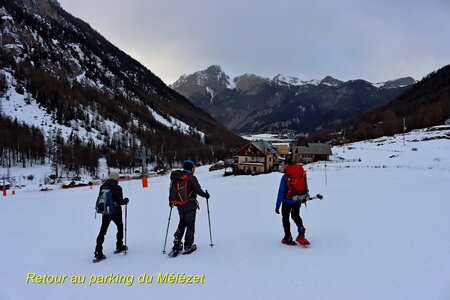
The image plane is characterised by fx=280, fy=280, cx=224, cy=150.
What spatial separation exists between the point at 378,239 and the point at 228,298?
4.97 m

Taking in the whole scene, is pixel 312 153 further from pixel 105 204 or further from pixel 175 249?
pixel 105 204

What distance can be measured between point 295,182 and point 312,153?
65.9 m

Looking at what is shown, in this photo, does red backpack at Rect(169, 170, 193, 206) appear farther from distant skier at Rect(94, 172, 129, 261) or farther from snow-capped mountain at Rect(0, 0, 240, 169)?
snow-capped mountain at Rect(0, 0, 240, 169)

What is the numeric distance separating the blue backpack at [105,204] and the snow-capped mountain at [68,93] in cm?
11795

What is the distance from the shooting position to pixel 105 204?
748 cm

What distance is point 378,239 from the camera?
25.2ft

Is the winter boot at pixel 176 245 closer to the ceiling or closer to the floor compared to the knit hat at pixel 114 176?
closer to the floor

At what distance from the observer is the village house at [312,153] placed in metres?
68.1

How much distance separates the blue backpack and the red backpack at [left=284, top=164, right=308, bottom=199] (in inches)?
188

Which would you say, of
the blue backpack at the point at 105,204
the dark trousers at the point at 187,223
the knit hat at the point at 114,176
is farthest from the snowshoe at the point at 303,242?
the knit hat at the point at 114,176

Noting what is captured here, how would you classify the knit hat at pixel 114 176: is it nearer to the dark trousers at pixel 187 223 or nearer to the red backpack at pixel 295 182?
the dark trousers at pixel 187 223

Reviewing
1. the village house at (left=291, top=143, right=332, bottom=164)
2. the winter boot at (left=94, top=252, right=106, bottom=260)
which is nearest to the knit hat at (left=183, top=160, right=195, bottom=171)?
the winter boot at (left=94, top=252, right=106, bottom=260)

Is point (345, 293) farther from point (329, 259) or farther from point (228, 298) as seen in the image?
point (228, 298)

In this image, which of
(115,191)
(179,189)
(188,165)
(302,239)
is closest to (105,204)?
(115,191)
